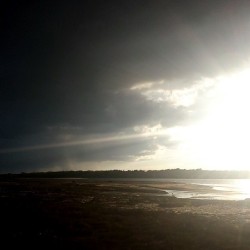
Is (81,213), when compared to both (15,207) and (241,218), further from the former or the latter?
(241,218)

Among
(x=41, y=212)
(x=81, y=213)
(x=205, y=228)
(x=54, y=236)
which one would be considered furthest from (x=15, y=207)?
(x=205, y=228)

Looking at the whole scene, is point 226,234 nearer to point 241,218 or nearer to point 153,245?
point 153,245

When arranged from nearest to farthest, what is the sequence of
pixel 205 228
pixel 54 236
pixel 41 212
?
pixel 54 236 < pixel 205 228 < pixel 41 212

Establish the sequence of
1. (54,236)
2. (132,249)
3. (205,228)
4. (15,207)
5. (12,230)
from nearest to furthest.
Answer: (132,249) → (54,236) → (12,230) → (205,228) → (15,207)

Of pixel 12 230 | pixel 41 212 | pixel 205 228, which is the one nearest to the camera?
pixel 12 230

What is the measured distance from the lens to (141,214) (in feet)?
131

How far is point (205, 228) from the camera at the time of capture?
3153 centimetres

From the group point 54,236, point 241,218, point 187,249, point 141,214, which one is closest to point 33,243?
point 54,236

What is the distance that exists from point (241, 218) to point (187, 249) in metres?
→ 17.6

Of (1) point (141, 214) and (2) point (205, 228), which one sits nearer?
(2) point (205, 228)

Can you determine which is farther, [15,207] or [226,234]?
[15,207]

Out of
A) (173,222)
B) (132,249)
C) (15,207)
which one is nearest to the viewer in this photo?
(132,249)

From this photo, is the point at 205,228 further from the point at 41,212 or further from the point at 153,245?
the point at 41,212

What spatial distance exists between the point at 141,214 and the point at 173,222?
607 cm
